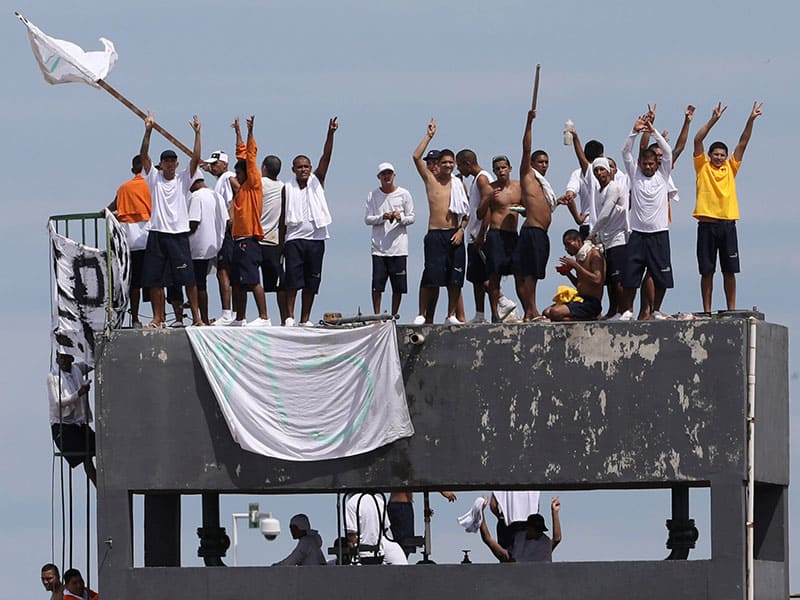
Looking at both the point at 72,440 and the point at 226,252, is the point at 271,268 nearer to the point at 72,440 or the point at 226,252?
the point at 226,252

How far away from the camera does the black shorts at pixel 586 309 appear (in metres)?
32.0

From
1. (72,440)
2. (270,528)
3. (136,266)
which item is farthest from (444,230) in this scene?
(270,528)

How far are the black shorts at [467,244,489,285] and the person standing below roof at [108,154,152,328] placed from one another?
12.7 ft

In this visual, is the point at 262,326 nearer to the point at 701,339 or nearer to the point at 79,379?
the point at 79,379

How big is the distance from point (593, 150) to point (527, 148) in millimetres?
1223

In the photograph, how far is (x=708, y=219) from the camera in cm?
3247

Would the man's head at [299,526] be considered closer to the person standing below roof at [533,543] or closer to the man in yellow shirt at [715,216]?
the person standing below roof at [533,543]

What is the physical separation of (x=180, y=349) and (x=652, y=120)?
6021 millimetres

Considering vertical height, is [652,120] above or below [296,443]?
above

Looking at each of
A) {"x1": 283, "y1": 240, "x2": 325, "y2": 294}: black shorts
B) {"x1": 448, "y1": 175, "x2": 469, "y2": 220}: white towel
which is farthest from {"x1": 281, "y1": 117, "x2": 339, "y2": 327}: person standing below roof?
{"x1": 448, "y1": 175, "x2": 469, "y2": 220}: white towel

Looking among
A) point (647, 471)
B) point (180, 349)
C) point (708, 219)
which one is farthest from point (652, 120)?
point (180, 349)

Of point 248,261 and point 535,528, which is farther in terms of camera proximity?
point 535,528

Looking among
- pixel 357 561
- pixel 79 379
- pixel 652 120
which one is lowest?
pixel 357 561

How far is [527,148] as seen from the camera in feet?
105
